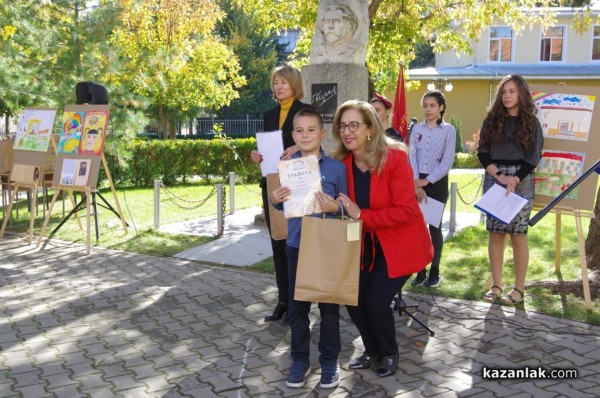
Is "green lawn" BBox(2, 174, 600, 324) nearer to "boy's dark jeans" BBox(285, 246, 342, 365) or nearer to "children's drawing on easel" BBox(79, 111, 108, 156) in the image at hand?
"children's drawing on easel" BBox(79, 111, 108, 156)

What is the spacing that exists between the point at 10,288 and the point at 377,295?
446cm

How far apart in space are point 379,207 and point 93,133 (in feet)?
19.6

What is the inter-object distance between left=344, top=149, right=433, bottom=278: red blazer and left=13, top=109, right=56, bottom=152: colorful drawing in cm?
666

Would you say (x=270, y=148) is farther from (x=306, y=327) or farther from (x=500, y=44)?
(x=500, y=44)

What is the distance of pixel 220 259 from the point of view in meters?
8.12

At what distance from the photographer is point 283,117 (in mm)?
5512

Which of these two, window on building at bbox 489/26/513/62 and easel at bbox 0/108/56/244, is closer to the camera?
easel at bbox 0/108/56/244

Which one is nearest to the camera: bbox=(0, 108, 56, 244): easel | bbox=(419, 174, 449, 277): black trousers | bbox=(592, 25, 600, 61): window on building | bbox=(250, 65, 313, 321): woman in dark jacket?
bbox=(250, 65, 313, 321): woman in dark jacket

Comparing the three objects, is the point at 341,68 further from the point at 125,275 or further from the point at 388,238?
the point at 388,238

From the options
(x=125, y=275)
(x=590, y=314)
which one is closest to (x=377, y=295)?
(x=590, y=314)

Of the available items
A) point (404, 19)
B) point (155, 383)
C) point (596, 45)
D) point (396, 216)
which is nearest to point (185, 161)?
point (404, 19)

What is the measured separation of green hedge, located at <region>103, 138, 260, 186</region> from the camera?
17422 mm

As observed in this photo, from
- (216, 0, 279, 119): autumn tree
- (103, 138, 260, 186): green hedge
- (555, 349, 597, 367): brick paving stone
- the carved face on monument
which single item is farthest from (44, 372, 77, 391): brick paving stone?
(216, 0, 279, 119): autumn tree

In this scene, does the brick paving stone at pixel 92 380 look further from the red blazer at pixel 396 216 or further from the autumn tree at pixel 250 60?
the autumn tree at pixel 250 60
